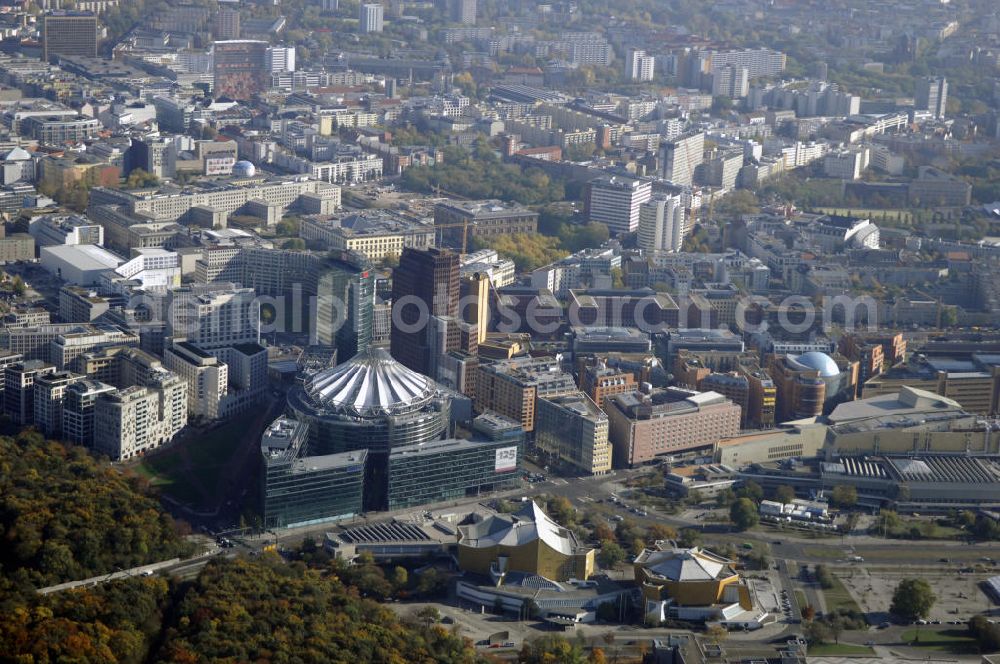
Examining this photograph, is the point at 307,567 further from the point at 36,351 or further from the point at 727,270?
the point at 727,270

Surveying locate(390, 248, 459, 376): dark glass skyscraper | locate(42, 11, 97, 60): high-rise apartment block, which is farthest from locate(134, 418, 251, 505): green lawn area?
locate(42, 11, 97, 60): high-rise apartment block

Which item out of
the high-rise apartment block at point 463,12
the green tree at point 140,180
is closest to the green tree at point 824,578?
the green tree at point 140,180

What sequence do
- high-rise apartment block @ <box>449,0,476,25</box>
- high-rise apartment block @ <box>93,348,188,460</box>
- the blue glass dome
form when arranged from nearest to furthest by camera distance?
high-rise apartment block @ <box>93,348,188,460</box>
the blue glass dome
high-rise apartment block @ <box>449,0,476,25</box>

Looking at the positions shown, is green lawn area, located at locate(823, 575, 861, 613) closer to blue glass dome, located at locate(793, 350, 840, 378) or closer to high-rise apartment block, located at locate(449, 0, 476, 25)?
blue glass dome, located at locate(793, 350, 840, 378)

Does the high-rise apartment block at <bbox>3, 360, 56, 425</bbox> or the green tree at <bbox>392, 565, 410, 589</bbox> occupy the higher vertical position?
the high-rise apartment block at <bbox>3, 360, 56, 425</bbox>

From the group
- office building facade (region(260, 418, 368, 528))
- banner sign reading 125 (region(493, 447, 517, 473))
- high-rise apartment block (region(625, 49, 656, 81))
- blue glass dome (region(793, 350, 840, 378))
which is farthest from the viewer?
high-rise apartment block (region(625, 49, 656, 81))

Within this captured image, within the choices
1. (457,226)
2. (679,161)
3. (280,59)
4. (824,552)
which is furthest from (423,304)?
(280,59)

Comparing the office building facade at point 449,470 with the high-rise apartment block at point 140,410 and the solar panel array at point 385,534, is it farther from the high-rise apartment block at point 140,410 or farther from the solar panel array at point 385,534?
the high-rise apartment block at point 140,410
